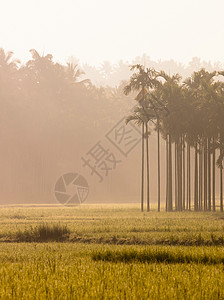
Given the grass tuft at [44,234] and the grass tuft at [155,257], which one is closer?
the grass tuft at [155,257]

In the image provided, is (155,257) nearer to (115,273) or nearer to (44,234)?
(115,273)

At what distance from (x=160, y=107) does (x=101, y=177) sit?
3837 cm

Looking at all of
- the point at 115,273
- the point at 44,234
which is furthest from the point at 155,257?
the point at 44,234

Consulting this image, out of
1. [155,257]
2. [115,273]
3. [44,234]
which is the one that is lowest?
[44,234]

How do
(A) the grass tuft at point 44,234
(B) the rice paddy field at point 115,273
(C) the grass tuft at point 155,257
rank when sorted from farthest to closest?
(A) the grass tuft at point 44,234 < (C) the grass tuft at point 155,257 < (B) the rice paddy field at point 115,273

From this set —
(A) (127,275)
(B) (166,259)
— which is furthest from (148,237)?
(A) (127,275)

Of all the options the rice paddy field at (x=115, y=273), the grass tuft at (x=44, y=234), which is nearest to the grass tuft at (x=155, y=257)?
the rice paddy field at (x=115, y=273)

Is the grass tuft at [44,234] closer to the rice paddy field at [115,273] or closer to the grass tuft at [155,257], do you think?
the rice paddy field at [115,273]

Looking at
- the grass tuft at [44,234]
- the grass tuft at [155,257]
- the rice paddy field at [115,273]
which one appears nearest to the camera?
the rice paddy field at [115,273]

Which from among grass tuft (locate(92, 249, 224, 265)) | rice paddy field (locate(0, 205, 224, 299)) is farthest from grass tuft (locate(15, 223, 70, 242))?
grass tuft (locate(92, 249, 224, 265))

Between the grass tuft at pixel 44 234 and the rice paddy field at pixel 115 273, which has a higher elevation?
the rice paddy field at pixel 115 273

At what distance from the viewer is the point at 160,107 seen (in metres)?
40.2

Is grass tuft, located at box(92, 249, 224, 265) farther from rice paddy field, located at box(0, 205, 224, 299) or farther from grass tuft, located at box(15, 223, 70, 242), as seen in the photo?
grass tuft, located at box(15, 223, 70, 242)

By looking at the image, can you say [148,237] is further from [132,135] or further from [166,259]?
[132,135]
